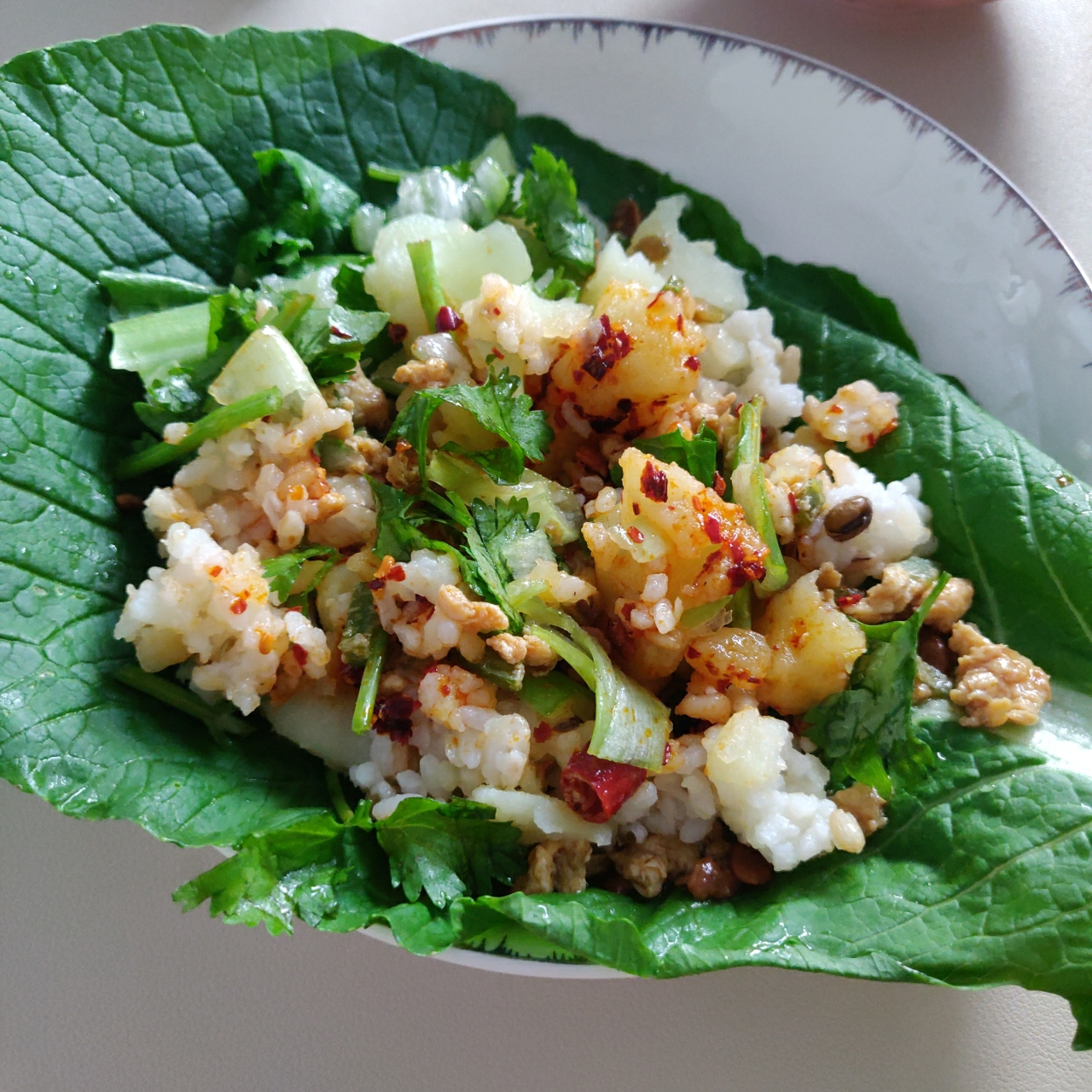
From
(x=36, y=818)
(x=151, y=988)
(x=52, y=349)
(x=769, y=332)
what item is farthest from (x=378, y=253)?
(x=151, y=988)

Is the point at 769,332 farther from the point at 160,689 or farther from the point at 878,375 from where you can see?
the point at 160,689

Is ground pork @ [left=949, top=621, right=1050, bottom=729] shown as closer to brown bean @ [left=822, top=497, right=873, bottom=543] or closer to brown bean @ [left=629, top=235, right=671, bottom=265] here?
brown bean @ [left=822, top=497, right=873, bottom=543]

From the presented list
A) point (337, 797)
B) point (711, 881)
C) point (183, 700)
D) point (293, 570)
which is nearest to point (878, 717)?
point (711, 881)

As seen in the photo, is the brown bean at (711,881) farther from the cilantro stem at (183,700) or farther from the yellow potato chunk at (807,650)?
the cilantro stem at (183,700)

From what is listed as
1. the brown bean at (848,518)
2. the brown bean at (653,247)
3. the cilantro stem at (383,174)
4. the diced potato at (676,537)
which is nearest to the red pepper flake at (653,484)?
Result: the diced potato at (676,537)

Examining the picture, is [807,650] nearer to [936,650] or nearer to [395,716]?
[936,650]

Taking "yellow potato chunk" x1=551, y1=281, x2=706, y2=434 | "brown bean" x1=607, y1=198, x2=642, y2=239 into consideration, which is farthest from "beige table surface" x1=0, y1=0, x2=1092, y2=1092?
"brown bean" x1=607, y1=198, x2=642, y2=239
